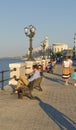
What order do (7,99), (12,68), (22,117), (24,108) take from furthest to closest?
(12,68) → (7,99) → (24,108) → (22,117)

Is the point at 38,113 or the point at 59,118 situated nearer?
the point at 59,118

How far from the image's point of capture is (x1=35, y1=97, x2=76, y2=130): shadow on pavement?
8.67 metres

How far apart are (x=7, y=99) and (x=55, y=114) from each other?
11.8 ft

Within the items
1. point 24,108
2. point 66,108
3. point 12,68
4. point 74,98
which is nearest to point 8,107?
point 24,108

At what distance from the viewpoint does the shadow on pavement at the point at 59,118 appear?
8.67m

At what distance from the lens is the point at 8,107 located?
11508mm

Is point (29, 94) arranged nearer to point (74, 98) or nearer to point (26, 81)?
point (26, 81)

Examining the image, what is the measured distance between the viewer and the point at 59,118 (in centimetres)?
971

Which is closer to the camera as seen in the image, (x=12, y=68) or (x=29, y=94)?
(x=29, y=94)

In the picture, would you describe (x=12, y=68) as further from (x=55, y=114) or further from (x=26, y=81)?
(x=55, y=114)

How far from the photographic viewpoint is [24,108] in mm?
11414

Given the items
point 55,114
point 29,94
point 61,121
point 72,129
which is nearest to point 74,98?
point 29,94

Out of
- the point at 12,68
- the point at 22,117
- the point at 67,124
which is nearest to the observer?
the point at 67,124

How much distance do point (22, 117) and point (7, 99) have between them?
3.82 meters
